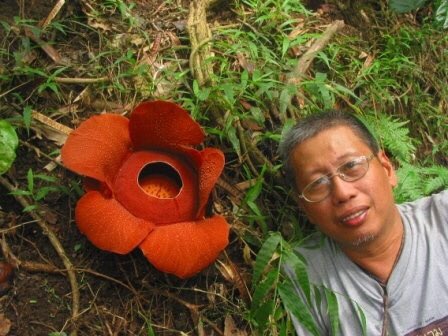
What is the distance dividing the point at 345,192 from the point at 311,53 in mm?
1291

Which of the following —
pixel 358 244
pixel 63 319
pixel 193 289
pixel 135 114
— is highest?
pixel 135 114

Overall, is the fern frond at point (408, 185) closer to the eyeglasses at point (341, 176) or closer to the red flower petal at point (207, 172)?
the eyeglasses at point (341, 176)

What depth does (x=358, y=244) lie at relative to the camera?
2240 mm

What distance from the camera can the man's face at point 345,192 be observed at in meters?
2.16

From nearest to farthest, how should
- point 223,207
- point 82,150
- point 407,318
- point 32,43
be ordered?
1. point 82,150
2. point 407,318
3. point 223,207
4. point 32,43

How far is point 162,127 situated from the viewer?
2.29m

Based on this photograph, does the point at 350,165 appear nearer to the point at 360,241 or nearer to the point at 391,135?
the point at 360,241

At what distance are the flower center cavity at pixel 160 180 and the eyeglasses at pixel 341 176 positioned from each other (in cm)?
58

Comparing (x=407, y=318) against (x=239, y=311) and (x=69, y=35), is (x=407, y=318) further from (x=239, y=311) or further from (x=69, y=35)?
(x=69, y=35)

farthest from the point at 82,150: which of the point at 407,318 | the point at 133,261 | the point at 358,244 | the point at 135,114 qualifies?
the point at 407,318

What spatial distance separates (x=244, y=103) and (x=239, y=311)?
110 centimetres

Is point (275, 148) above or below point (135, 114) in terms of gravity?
below

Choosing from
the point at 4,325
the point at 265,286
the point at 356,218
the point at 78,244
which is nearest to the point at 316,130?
the point at 356,218

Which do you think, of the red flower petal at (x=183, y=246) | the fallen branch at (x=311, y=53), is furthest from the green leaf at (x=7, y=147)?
the fallen branch at (x=311, y=53)
